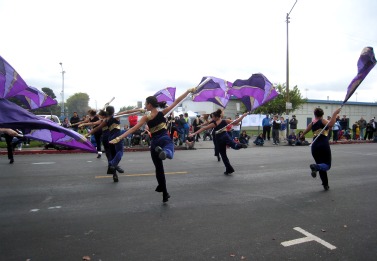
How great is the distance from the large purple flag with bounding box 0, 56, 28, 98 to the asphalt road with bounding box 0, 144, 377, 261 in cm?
212

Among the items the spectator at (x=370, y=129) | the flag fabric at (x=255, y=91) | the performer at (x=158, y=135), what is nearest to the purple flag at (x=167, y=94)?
the flag fabric at (x=255, y=91)

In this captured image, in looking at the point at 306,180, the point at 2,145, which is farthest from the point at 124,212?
the point at 2,145

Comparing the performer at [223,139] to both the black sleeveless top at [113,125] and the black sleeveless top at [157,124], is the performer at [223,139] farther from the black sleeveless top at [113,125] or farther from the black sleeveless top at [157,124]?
the black sleeveless top at [157,124]

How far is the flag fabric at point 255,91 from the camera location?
1057cm

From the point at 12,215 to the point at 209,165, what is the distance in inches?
259

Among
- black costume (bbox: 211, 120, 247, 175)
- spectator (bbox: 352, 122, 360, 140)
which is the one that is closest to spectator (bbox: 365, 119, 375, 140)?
spectator (bbox: 352, 122, 360, 140)

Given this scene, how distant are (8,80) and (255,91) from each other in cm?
772

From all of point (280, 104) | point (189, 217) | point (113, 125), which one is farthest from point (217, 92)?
point (280, 104)

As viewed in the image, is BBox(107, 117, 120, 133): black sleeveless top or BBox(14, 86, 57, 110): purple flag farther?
BBox(14, 86, 57, 110): purple flag

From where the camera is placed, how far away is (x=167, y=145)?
576cm

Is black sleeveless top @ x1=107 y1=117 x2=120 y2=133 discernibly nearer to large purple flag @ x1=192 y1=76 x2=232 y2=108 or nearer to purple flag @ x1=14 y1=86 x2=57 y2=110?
purple flag @ x1=14 y1=86 x2=57 y2=110

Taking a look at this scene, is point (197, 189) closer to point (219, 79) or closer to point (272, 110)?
point (219, 79)

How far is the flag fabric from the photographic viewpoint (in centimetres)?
1057

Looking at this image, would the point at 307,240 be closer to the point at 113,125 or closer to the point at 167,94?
the point at 113,125
